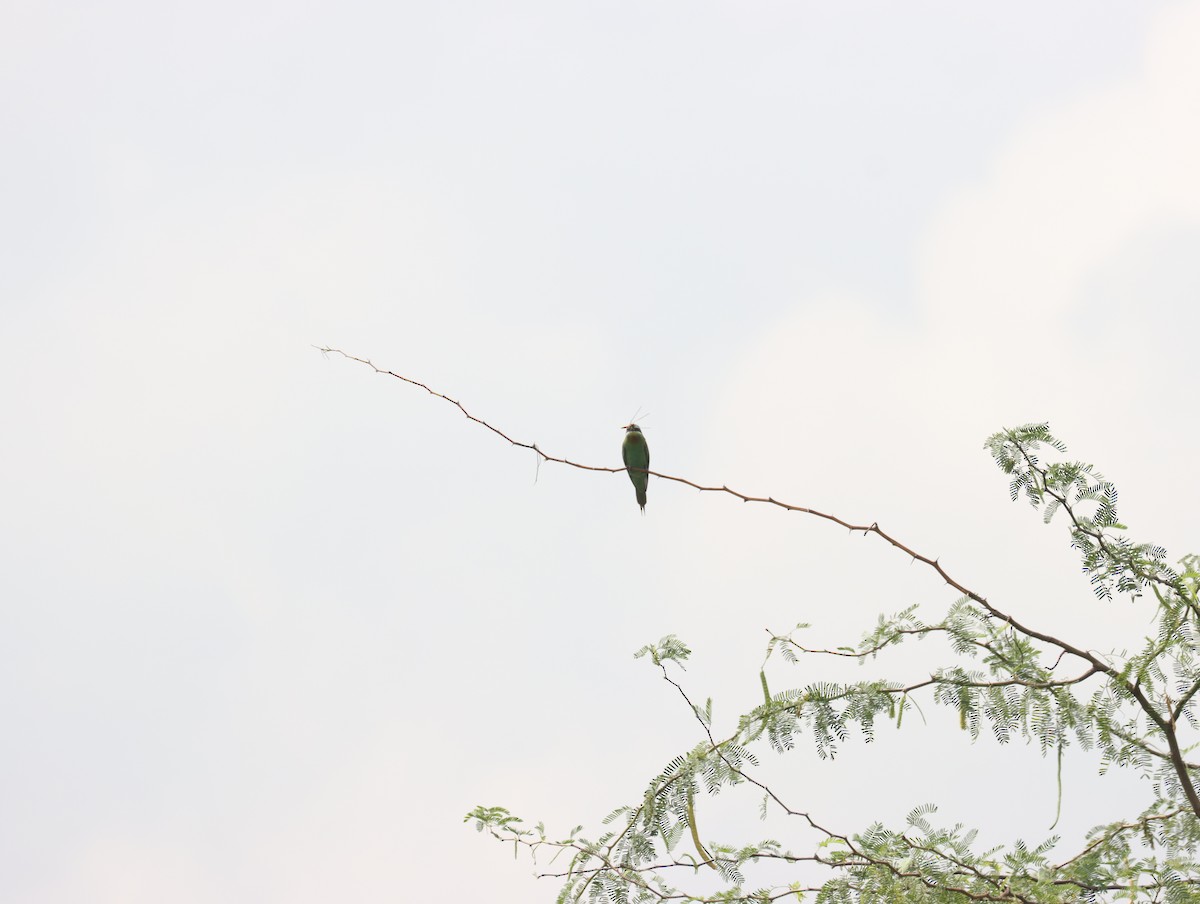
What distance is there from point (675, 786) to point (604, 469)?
136 cm

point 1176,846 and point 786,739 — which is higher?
point 786,739

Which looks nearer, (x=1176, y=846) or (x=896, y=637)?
(x=1176, y=846)

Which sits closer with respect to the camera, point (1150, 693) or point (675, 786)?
point (1150, 693)

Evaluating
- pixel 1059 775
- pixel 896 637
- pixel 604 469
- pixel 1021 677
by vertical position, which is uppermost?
pixel 604 469

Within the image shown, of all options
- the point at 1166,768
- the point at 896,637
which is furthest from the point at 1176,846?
the point at 896,637

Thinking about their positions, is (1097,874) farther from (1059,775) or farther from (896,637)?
(896,637)

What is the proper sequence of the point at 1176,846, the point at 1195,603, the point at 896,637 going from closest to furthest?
the point at 1195,603, the point at 1176,846, the point at 896,637

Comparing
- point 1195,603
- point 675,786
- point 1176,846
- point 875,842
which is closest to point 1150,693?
point 1195,603

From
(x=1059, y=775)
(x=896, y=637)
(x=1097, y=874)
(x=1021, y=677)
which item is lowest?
(x=1097, y=874)

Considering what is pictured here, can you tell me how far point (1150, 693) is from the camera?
4367mm

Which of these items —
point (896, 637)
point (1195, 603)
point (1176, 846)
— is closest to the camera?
point (1195, 603)

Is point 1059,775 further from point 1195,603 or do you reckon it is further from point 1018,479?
point 1018,479

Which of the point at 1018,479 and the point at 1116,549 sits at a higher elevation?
the point at 1018,479

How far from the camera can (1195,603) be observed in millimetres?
4301
